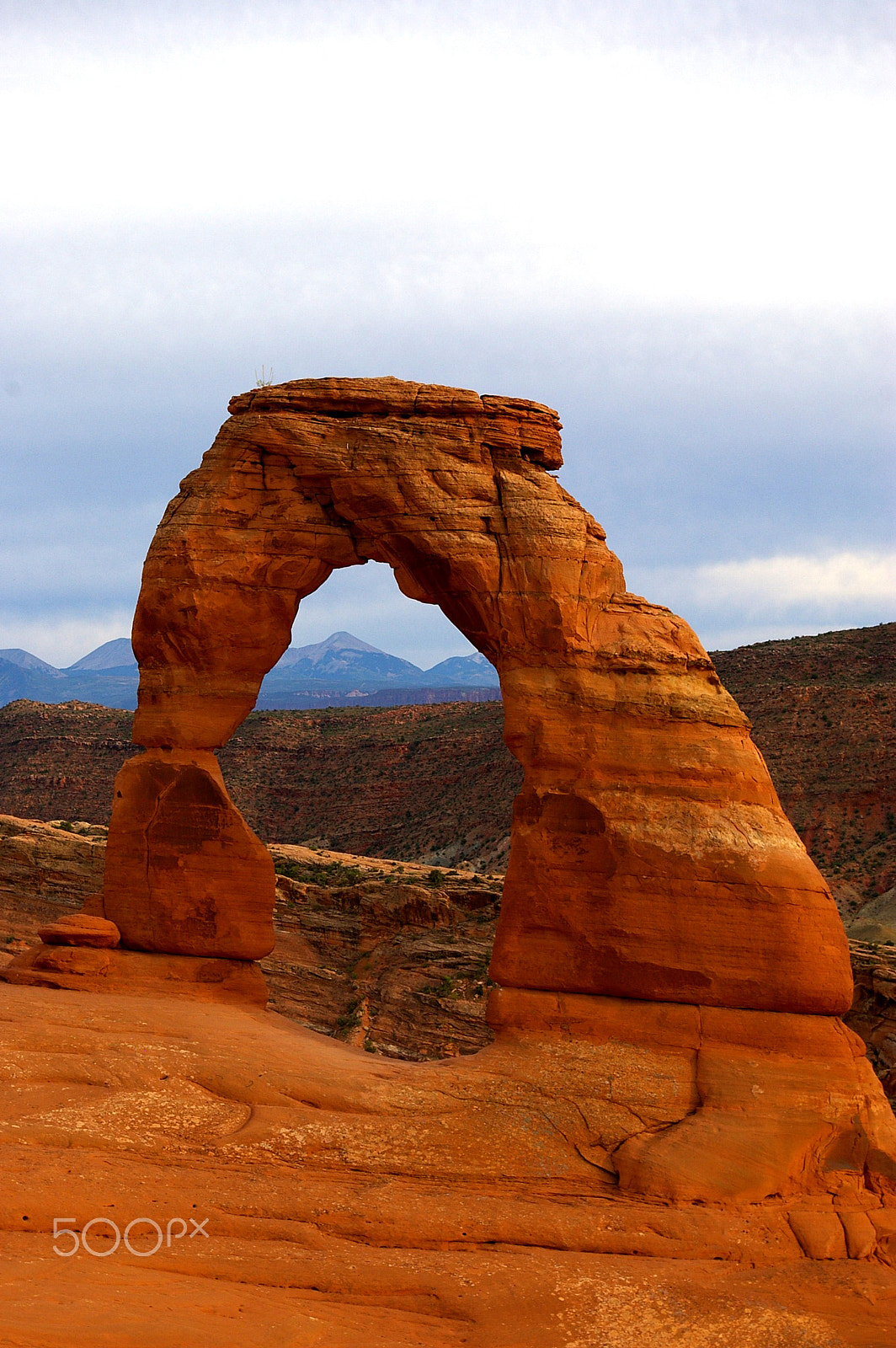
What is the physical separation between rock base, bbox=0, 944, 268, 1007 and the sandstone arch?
0.32 metres

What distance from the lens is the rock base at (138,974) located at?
18656 millimetres

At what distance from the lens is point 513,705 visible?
17.4 meters

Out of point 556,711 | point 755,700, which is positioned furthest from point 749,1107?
point 755,700

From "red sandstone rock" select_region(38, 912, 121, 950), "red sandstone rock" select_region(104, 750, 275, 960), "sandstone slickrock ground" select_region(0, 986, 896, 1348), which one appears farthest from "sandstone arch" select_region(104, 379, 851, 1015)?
"sandstone slickrock ground" select_region(0, 986, 896, 1348)

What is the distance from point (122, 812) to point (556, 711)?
7841mm

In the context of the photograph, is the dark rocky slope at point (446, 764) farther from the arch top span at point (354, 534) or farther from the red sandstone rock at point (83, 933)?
the red sandstone rock at point (83, 933)

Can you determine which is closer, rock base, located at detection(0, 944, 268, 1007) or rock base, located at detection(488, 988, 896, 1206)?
rock base, located at detection(488, 988, 896, 1206)

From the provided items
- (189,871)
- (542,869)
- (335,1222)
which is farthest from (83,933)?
(335,1222)

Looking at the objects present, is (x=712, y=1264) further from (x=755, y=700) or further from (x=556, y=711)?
(x=755, y=700)

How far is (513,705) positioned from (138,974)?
772 cm

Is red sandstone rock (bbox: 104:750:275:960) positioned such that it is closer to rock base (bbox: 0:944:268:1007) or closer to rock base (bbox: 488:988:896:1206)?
rock base (bbox: 0:944:268:1007)

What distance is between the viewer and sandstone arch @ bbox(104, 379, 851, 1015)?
52.5 feet

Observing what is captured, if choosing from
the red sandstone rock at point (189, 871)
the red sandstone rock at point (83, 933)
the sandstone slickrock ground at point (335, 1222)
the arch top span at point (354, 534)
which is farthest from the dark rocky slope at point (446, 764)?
the sandstone slickrock ground at point (335, 1222)

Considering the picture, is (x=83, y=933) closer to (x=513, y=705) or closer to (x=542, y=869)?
(x=542, y=869)
